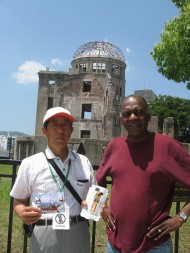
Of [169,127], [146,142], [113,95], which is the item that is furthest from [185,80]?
[113,95]

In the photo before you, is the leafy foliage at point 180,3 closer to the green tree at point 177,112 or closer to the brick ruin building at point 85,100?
the brick ruin building at point 85,100

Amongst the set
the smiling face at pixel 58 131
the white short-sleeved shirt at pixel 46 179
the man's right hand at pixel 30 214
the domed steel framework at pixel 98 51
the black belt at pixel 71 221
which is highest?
the domed steel framework at pixel 98 51

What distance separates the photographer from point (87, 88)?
1783 inches

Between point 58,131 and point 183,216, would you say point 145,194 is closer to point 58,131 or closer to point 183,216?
point 183,216

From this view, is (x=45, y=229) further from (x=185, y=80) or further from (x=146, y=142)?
(x=185, y=80)

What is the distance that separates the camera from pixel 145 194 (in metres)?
2.44

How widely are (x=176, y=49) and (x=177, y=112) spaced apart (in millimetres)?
Answer: 37612

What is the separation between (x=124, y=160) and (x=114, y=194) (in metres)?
0.28

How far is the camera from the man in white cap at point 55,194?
7.98 feet

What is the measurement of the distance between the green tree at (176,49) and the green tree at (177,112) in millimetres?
34943

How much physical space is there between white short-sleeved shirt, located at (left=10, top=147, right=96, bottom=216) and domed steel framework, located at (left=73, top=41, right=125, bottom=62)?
167ft

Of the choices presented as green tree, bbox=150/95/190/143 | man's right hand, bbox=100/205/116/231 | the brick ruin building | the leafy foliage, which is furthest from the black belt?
green tree, bbox=150/95/190/143

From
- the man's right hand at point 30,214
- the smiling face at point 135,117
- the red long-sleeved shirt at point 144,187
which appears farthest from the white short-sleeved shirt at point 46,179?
the smiling face at point 135,117

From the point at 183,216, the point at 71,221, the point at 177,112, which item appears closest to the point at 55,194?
the point at 71,221
